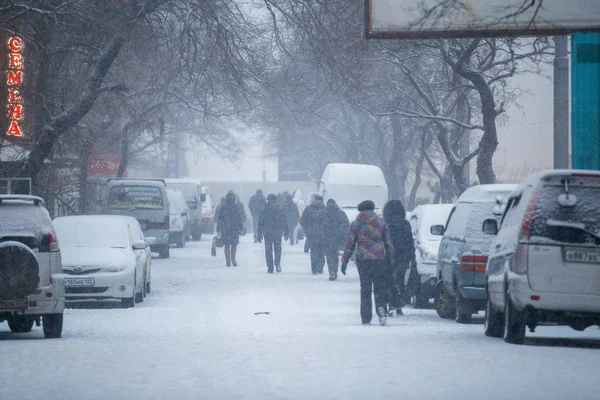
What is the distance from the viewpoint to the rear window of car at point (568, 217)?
14844mm

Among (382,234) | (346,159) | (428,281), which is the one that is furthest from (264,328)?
(346,159)

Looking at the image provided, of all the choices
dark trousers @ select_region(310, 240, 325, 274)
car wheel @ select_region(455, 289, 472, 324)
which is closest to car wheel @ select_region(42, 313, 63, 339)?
car wheel @ select_region(455, 289, 472, 324)

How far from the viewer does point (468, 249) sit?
62.7ft

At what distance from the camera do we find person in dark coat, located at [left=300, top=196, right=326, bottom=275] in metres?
34.3

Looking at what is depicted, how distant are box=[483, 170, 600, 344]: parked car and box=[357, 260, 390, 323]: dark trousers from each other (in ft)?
15.2

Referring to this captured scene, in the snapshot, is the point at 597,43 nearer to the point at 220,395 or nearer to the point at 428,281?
the point at 428,281

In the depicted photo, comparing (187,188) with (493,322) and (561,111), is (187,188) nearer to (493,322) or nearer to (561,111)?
(561,111)

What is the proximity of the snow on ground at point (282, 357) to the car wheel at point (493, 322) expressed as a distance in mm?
180

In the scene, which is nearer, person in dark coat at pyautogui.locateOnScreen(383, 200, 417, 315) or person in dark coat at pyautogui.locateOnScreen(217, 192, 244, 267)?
person in dark coat at pyautogui.locateOnScreen(383, 200, 417, 315)

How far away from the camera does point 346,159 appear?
62.2 meters

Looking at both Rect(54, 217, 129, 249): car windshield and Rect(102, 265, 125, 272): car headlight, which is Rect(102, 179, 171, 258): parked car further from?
Rect(102, 265, 125, 272): car headlight

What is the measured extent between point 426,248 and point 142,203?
1757 cm

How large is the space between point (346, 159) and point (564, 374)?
164 ft

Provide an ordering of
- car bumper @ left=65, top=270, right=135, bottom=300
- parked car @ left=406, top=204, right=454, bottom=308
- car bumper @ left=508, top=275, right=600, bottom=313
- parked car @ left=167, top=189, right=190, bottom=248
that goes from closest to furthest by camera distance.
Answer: car bumper @ left=508, top=275, right=600, bottom=313 → car bumper @ left=65, top=270, right=135, bottom=300 → parked car @ left=406, top=204, right=454, bottom=308 → parked car @ left=167, top=189, right=190, bottom=248
